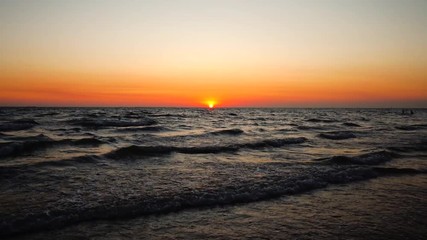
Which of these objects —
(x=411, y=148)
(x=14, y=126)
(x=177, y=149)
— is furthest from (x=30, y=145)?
(x=411, y=148)

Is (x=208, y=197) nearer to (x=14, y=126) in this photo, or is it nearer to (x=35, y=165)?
(x=35, y=165)

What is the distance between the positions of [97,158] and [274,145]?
10240 millimetres

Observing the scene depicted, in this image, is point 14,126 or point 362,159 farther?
point 14,126

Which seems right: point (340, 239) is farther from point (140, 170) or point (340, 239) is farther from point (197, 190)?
point (140, 170)

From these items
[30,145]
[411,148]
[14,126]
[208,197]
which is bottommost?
[411,148]

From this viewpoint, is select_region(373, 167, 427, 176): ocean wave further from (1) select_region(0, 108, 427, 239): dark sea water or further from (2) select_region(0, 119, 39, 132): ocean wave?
(2) select_region(0, 119, 39, 132): ocean wave

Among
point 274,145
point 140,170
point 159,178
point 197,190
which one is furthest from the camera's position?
point 274,145

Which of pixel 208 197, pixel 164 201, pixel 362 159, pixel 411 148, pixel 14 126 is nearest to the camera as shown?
pixel 164 201

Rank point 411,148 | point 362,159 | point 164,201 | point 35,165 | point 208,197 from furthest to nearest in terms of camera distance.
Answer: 1. point 411,148
2. point 362,159
3. point 35,165
4. point 208,197
5. point 164,201

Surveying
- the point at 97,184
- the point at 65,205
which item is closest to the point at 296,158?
the point at 97,184

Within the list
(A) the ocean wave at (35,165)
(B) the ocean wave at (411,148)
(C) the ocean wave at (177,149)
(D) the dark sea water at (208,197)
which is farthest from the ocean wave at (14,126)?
(B) the ocean wave at (411,148)

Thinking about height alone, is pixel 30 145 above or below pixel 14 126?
below

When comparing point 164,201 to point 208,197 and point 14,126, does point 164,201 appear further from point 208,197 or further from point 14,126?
point 14,126

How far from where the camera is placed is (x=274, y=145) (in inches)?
747
